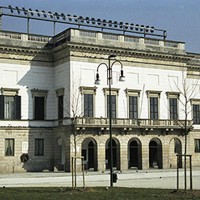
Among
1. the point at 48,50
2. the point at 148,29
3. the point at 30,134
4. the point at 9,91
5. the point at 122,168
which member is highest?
the point at 148,29

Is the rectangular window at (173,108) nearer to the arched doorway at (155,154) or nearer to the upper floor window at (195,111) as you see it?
the arched doorway at (155,154)

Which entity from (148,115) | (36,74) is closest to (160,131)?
(148,115)

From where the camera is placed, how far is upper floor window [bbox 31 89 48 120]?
51.7 metres

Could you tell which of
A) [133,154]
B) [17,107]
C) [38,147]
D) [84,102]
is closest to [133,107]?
[133,154]

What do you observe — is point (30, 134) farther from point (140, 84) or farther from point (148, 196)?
point (148, 196)

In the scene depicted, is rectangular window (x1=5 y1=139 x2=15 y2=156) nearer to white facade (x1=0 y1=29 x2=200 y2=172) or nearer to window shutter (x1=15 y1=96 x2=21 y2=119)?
white facade (x1=0 y1=29 x2=200 y2=172)

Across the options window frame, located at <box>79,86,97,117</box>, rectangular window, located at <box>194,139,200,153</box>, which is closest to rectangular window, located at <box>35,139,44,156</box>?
window frame, located at <box>79,86,97,117</box>

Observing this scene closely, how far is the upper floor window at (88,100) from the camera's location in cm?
5034

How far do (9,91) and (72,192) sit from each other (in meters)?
29.0

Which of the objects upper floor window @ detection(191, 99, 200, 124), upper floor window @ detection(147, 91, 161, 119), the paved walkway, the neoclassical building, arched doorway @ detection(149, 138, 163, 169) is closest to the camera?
the paved walkway

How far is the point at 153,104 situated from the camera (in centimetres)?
5497

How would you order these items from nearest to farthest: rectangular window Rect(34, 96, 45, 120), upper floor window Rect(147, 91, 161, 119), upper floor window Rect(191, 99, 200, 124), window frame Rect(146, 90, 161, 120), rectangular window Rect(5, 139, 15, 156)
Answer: rectangular window Rect(5, 139, 15, 156)
rectangular window Rect(34, 96, 45, 120)
window frame Rect(146, 90, 161, 120)
upper floor window Rect(147, 91, 161, 119)
upper floor window Rect(191, 99, 200, 124)

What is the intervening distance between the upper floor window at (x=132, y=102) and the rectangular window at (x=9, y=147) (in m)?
13.3

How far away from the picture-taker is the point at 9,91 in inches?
1978
